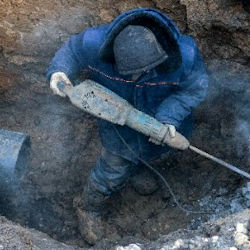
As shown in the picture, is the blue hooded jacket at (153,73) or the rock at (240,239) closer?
the rock at (240,239)

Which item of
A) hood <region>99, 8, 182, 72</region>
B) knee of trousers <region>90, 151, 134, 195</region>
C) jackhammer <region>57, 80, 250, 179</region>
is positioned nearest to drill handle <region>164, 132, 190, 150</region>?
jackhammer <region>57, 80, 250, 179</region>

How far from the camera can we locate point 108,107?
304 cm

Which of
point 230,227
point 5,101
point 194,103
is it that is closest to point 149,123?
point 194,103

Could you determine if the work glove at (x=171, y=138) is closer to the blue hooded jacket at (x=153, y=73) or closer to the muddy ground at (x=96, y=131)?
the blue hooded jacket at (x=153, y=73)

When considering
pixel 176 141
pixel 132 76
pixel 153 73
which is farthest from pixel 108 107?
pixel 176 141

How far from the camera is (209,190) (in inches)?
152

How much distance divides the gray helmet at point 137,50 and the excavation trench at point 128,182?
1093mm

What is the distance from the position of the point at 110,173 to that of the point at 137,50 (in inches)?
51.0

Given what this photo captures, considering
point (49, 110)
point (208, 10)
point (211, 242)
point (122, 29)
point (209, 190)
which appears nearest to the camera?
point (211, 242)

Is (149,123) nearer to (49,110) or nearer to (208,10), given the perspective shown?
(208,10)

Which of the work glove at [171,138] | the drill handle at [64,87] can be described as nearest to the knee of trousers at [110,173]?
the work glove at [171,138]

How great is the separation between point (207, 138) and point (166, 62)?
128 cm

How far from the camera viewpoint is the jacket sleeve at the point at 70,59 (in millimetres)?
3158

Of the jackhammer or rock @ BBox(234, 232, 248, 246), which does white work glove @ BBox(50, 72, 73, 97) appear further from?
rock @ BBox(234, 232, 248, 246)
